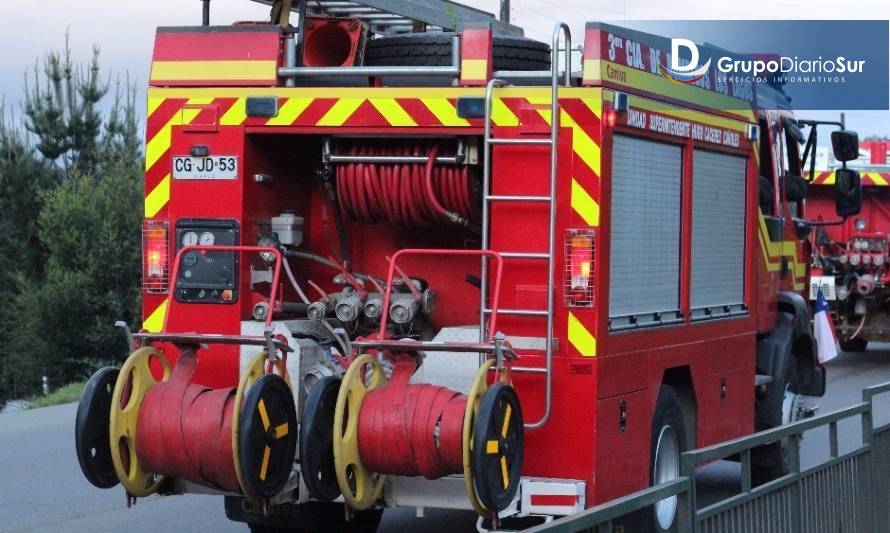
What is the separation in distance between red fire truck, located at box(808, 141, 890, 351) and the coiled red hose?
14128 millimetres

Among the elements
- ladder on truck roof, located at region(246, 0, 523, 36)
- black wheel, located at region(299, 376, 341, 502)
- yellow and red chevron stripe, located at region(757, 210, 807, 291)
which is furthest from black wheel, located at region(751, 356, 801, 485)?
ladder on truck roof, located at region(246, 0, 523, 36)

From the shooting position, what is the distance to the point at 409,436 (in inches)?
246

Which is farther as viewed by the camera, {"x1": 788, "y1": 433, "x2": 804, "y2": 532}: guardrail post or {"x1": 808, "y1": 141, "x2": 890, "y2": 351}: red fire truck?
{"x1": 808, "y1": 141, "x2": 890, "y2": 351}: red fire truck

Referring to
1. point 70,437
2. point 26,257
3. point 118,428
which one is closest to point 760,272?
point 118,428

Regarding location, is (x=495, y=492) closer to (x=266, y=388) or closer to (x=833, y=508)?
(x=266, y=388)

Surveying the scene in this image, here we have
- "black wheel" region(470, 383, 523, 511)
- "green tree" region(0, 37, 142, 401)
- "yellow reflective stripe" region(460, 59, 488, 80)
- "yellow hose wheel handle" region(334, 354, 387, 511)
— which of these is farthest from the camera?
"green tree" region(0, 37, 142, 401)

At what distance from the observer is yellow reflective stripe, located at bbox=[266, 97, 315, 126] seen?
23.8 feet

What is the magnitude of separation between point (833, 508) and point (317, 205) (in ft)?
10.6

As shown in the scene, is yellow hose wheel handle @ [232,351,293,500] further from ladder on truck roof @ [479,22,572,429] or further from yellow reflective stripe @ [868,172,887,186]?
yellow reflective stripe @ [868,172,887,186]

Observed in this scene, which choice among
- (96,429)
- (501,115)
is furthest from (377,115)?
(96,429)

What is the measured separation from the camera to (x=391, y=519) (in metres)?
9.79

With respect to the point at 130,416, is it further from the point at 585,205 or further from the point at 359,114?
the point at 585,205

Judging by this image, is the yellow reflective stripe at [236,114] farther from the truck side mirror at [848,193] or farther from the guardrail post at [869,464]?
the truck side mirror at [848,193]

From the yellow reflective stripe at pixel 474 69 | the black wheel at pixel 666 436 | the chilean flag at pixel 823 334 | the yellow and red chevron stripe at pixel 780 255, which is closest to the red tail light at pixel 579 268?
the yellow reflective stripe at pixel 474 69
